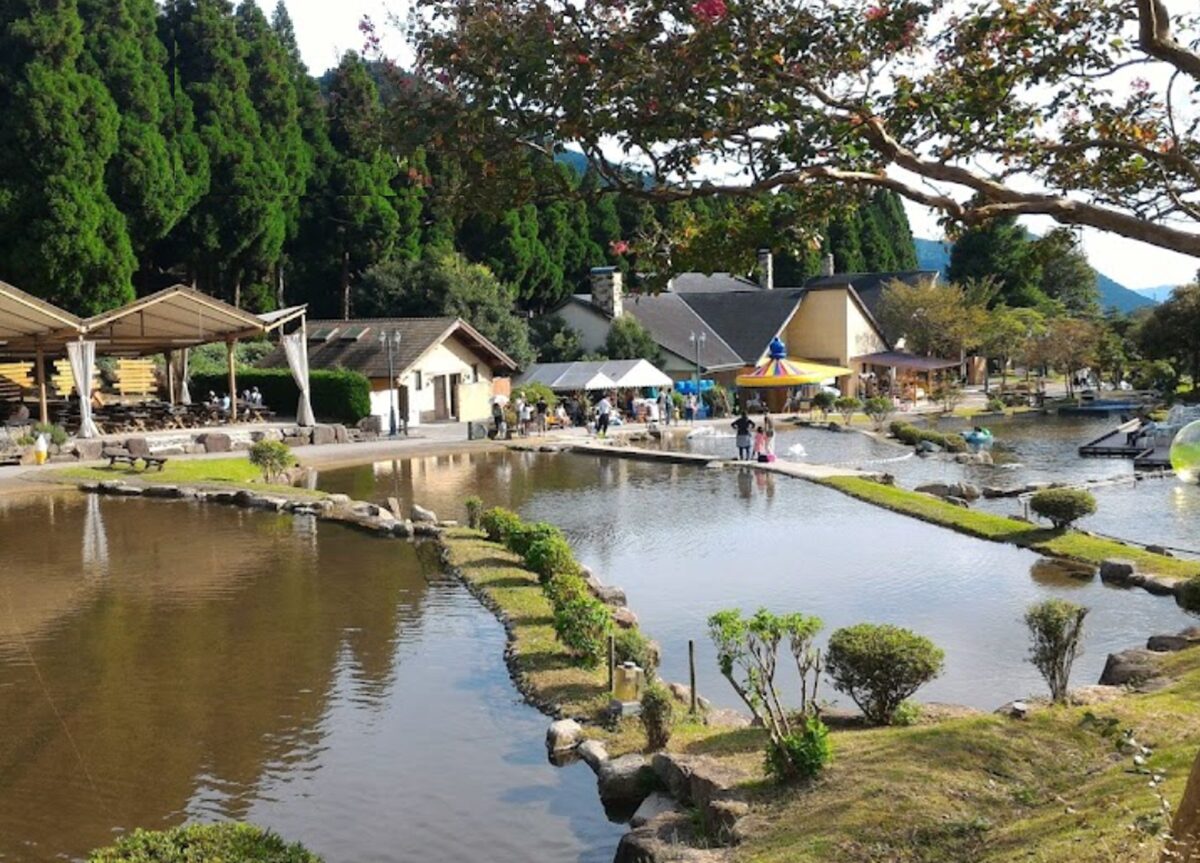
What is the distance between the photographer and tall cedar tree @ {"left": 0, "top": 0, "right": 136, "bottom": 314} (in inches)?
1577

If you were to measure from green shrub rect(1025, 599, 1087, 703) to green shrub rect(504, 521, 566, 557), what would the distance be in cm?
684

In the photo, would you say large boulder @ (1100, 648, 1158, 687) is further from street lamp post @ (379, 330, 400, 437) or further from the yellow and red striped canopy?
the yellow and red striped canopy

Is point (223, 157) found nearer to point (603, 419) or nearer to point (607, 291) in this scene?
point (607, 291)

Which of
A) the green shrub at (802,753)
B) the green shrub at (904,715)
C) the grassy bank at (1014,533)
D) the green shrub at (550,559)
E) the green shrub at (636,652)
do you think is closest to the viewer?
the green shrub at (802,753)

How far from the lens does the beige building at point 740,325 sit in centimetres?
5450

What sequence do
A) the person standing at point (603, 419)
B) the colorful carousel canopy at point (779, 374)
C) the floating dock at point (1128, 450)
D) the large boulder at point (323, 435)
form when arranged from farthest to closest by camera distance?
the colorful carousel canopy at point (779, 374) < the person standing at point (603, 419) < the large boulder at point (323, 435) < the floating dock at point (1128, 450)

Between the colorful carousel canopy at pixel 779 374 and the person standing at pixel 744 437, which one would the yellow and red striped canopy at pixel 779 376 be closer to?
the colorful carousel canopy at pixel 779 374

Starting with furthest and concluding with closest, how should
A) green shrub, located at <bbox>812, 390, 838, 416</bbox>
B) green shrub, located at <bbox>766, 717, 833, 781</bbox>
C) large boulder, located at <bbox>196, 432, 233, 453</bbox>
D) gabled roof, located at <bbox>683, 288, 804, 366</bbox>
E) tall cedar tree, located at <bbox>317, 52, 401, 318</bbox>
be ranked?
gabled roof, located at <bbox>683, 288, 804, 366</bbox> → tall cedar tree, located at <bbox>317, 52, 401, 318</bbox> → green shrub, located at <bbox>812, 390, 838, 416</bbox> → large boulder, located at <bbox>196, 432, 233, 453</bbox> → green shrub, located at <bbox>766, 717, 833, 781</bbox>

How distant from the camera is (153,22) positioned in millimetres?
47281

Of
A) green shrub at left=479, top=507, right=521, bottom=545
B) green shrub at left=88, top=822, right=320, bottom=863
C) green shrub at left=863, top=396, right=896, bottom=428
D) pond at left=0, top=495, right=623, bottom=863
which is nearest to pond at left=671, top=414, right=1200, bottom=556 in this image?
green shrub at left=863, top=396, right=896, bottom=428

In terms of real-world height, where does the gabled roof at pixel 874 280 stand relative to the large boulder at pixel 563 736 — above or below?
above

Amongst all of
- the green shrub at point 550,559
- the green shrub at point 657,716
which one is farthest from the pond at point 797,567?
the green shrub at point 657,716

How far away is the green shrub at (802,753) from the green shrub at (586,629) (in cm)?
386

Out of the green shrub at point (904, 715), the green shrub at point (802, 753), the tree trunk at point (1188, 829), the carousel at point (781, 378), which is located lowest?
the green shrub at point (904, 715)
